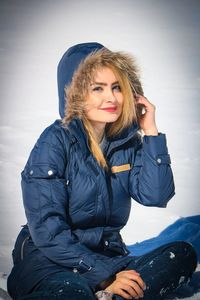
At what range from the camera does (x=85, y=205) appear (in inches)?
72.2

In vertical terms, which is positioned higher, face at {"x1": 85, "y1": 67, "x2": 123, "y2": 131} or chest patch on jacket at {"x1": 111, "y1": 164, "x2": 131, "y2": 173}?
face at {"x1": 85, "y1": 67, "x2": 123, "y2": 131}

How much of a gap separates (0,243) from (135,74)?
1.50 metres

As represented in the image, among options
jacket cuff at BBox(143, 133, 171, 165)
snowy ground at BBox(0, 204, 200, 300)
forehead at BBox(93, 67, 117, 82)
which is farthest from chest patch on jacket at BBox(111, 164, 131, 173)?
snowy ground at BBox(0, 204, 200, 300)

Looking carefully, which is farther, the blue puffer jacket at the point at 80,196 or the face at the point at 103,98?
the face at the point at 103,98

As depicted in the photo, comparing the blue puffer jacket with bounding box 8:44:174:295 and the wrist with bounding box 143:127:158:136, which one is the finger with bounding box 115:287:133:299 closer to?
the blue puffer jacket with bounding box 8:44:174:295

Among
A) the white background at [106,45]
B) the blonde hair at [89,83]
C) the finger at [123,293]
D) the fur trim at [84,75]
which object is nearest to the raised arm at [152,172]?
the blonde hair at [89,83]

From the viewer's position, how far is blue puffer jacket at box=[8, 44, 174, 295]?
5.57ft

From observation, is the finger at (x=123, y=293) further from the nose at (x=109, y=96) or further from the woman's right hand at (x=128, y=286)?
the nose at (x=109, y=96)

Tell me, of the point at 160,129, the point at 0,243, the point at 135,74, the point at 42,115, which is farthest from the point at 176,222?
the point at 42,115

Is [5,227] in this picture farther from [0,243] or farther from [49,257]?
[49,257]

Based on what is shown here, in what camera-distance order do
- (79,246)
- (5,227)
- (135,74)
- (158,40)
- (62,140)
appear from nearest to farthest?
(79,246) < (62,140) < (135,74) < (5,227) < (158,40)

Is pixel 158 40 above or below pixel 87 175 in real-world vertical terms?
above

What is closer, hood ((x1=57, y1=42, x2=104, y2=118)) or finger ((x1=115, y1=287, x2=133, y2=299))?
finger ((x1=115, y1=287, x2=133, y2=299))

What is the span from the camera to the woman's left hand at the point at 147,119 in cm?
200
